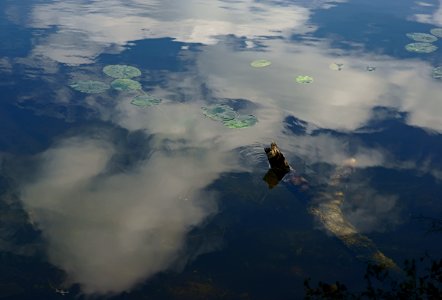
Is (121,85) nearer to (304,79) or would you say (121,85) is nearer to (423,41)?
(304,79)

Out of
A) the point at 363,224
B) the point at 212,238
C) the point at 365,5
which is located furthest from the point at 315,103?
the point at 365,5

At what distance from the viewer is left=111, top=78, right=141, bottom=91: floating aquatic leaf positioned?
588 inches

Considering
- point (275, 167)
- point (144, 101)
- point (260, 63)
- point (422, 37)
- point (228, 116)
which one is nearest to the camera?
point (275, 167)

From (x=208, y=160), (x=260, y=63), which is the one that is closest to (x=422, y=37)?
(x=260, y=63)

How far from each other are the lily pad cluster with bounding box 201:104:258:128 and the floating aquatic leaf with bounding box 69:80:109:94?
13.5ft

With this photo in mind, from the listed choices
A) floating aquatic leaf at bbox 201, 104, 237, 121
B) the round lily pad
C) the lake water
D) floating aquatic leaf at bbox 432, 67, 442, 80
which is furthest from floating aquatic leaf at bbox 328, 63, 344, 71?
floating aquatic leaf at bbox 201, 104, 237, 121

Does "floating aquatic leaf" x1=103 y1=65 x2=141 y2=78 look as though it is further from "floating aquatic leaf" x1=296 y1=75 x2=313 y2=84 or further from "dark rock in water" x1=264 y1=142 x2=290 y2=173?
"dark rock in water" x1=264 y1=142 x2=290 y2=173

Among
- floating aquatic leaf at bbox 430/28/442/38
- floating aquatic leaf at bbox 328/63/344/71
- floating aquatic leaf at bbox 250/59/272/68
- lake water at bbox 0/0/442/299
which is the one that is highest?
floating aquatic leaf at bbox 430/28/442/38

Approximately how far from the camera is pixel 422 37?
69.0 ft

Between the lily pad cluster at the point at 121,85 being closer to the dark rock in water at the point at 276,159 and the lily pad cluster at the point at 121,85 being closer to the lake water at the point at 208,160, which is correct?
the lake water at the point at 208,160

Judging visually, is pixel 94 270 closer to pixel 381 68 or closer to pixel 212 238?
pixel 212 238

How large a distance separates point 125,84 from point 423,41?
51.0 feet

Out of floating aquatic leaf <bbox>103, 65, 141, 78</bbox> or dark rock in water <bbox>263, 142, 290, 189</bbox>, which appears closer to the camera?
dark rock in water <bbox>263, 142, 290, 189</bbox>

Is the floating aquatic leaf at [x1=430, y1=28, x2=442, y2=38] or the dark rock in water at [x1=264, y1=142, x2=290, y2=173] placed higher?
the floating aquatic leaf at [x1=430, y1=28, x2=442, y2=38]
